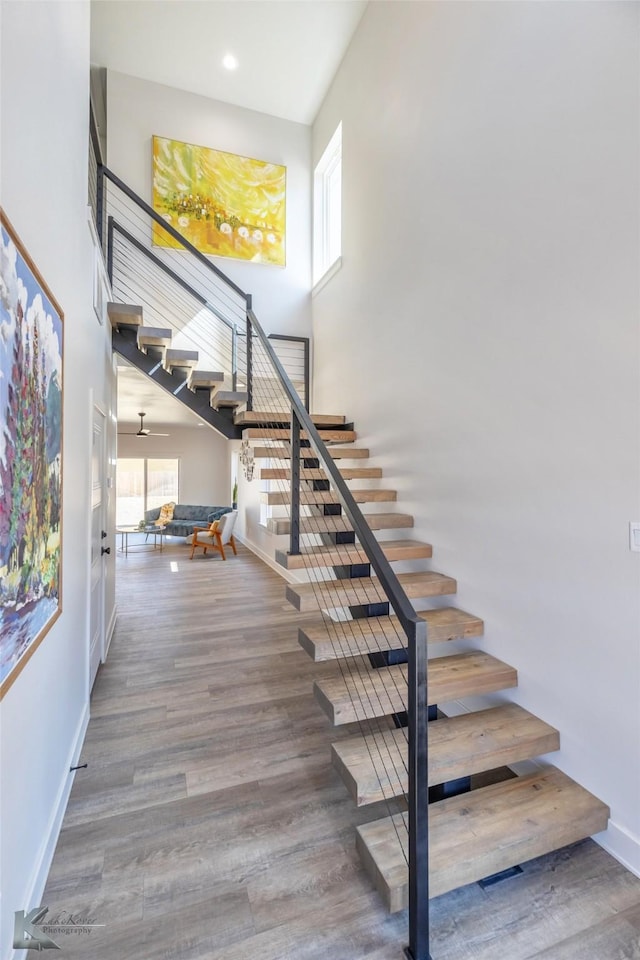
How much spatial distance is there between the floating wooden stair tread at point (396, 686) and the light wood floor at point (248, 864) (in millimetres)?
470

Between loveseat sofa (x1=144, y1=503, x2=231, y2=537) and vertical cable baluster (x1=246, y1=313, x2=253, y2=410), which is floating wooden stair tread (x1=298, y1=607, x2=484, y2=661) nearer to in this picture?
vertical cable baluster (x1=246, y1=313, x2=253, y2=410)

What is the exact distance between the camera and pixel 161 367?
4254mm

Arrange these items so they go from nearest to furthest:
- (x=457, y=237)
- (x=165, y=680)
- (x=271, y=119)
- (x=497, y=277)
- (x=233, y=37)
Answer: (x=497, y=277) → (x=457, y=237) → (x=165, y=680) → (x=233, y=37) → (x=271, y=119)

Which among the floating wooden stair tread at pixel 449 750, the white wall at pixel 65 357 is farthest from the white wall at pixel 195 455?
the floating wooden stair tread at pixel 449 750

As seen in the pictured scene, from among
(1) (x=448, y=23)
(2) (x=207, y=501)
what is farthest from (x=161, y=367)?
(2) (x=207, y=501)

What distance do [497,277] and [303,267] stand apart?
4.10 metres

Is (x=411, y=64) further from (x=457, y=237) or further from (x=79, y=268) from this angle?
(x=79, y=268)

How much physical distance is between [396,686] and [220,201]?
6.04 m

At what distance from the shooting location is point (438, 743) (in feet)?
6.42

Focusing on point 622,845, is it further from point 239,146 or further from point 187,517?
point 187,517

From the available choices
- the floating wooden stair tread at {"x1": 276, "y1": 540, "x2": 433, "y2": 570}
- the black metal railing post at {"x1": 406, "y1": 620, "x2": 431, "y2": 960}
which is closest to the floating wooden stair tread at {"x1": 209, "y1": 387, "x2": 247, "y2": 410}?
the floating wooden stair tread at {"x1": 276, "y1": 540, "x2": 433, "y2": 570}

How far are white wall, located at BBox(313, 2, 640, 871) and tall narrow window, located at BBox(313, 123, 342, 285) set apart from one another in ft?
6.57

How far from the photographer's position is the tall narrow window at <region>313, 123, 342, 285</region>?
18.3ft

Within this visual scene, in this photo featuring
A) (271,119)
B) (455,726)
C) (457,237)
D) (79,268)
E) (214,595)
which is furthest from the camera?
(271,119)
